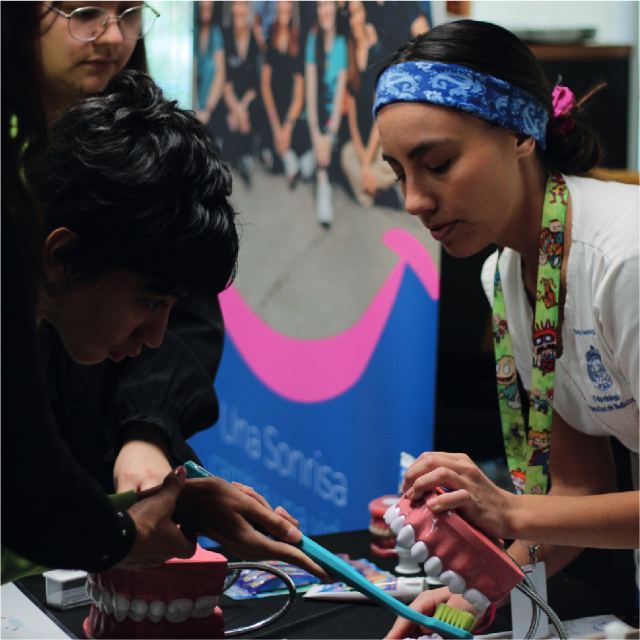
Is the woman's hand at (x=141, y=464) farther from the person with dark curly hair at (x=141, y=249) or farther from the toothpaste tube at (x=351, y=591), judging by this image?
the toothpaste tube at (x=351, y=591)

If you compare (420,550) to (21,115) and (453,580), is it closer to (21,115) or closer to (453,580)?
(453,580)

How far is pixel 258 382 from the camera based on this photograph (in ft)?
9.48

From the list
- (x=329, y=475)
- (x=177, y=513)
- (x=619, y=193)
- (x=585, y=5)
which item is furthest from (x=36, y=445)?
(x=585, y=5)

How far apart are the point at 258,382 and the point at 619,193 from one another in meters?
1.47

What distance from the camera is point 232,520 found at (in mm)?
1144

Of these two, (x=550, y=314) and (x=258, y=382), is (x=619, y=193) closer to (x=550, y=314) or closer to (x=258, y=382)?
(x=550, y=314)

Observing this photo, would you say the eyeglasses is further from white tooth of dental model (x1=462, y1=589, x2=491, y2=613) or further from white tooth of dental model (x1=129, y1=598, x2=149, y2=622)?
white tooth of dental model (x1=462, y1=589, x2=491, y2=613)

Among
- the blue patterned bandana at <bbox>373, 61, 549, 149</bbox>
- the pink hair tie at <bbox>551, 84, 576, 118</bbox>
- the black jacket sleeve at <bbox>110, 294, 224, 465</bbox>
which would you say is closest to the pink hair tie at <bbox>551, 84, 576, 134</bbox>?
the pink hair tie at <bbox>551, 84, 576, 118</bbox>

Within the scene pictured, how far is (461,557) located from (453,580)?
Answer: 3 centimetres

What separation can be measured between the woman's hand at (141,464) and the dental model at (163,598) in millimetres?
182

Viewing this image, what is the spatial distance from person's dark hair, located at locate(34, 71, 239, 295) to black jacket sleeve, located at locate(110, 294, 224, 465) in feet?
1.27

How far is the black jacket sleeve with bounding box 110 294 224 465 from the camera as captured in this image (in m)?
1.51

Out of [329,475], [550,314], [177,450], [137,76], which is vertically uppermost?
[137,76]

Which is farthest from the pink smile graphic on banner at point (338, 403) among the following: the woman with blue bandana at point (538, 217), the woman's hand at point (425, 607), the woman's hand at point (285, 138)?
the woman's hand at point (425, 607)
